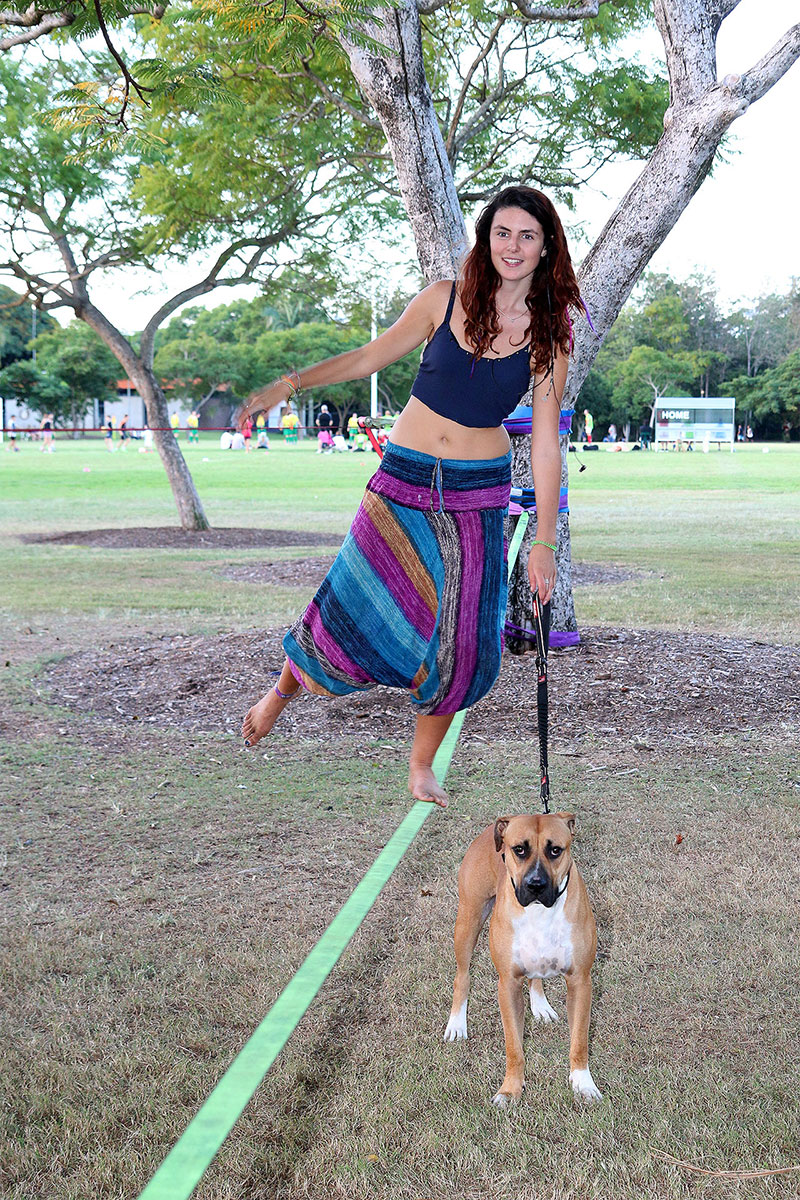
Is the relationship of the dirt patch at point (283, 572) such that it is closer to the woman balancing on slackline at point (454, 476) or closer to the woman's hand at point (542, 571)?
the woman balancing on slackline at point (454, 476)

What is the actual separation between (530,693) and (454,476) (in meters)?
3.86

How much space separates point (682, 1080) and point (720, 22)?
635 cm

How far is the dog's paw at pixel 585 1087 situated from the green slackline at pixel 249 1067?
2.17ft

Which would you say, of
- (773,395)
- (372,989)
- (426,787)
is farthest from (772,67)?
(773,395)

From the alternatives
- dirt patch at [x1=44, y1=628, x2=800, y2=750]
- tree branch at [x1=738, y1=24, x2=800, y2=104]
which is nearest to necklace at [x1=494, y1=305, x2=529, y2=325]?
dirt patch at [x1=44, y1=628, x2=800, y2=750]

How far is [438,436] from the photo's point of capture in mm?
3412

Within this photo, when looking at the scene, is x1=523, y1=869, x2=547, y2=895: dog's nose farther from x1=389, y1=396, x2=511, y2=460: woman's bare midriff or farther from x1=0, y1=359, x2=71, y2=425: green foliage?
x1=0, y1=359, x2=71, y2=425: green foliage

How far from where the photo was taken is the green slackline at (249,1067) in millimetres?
2139

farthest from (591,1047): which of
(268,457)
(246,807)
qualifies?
(268,457)

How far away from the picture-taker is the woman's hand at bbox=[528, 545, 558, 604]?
3307 millimetres

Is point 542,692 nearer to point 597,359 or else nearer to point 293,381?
point 293,381

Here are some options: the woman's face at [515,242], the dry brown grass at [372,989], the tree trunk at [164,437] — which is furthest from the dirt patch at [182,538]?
the woman's face at [515,242]

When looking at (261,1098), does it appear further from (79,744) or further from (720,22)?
(720,22)

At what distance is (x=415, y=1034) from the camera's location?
3113mm
